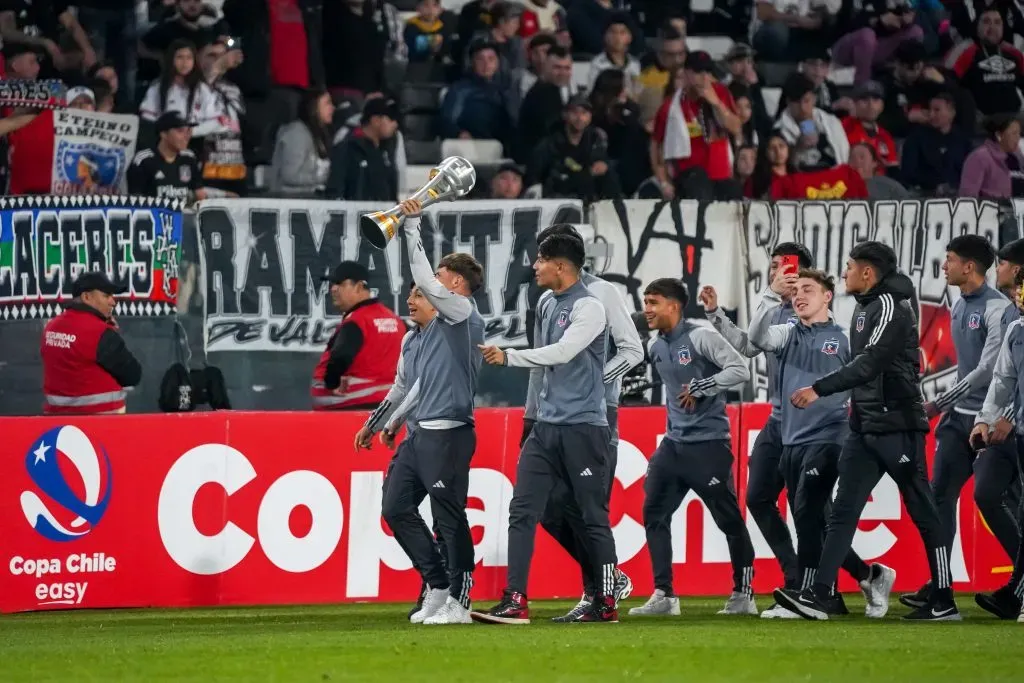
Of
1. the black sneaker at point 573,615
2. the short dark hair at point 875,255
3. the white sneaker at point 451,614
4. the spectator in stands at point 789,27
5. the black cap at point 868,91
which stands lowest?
the black sneaker at point 573,615

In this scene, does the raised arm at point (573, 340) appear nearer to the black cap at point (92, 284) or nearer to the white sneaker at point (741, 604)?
the white sneaker at point (741, 604)

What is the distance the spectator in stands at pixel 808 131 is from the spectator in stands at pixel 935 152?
0.76 m

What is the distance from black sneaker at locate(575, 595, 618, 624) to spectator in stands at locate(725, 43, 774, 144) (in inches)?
381

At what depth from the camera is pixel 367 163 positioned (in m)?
15.6

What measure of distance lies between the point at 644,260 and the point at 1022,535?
18.6 ft

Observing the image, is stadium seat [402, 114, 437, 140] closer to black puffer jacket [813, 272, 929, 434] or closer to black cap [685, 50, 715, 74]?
black cap [685, 50, 715, 74]

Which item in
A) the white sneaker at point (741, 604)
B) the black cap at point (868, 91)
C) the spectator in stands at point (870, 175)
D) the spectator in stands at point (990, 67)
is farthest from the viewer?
the spectator in stands at point (990, 67)

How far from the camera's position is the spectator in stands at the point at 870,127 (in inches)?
736

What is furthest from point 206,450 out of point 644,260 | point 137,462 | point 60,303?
point 644,260

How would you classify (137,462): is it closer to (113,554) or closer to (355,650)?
(113,554)

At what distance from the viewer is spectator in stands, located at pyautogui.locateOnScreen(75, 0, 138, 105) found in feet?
54.3

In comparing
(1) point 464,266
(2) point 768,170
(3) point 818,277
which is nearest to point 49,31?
(2) point 768,170

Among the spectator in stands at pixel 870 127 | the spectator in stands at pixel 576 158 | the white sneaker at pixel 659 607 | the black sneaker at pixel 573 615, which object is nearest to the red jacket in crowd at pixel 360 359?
the white sneaker at pixel 659 607

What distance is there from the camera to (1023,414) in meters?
9.91
